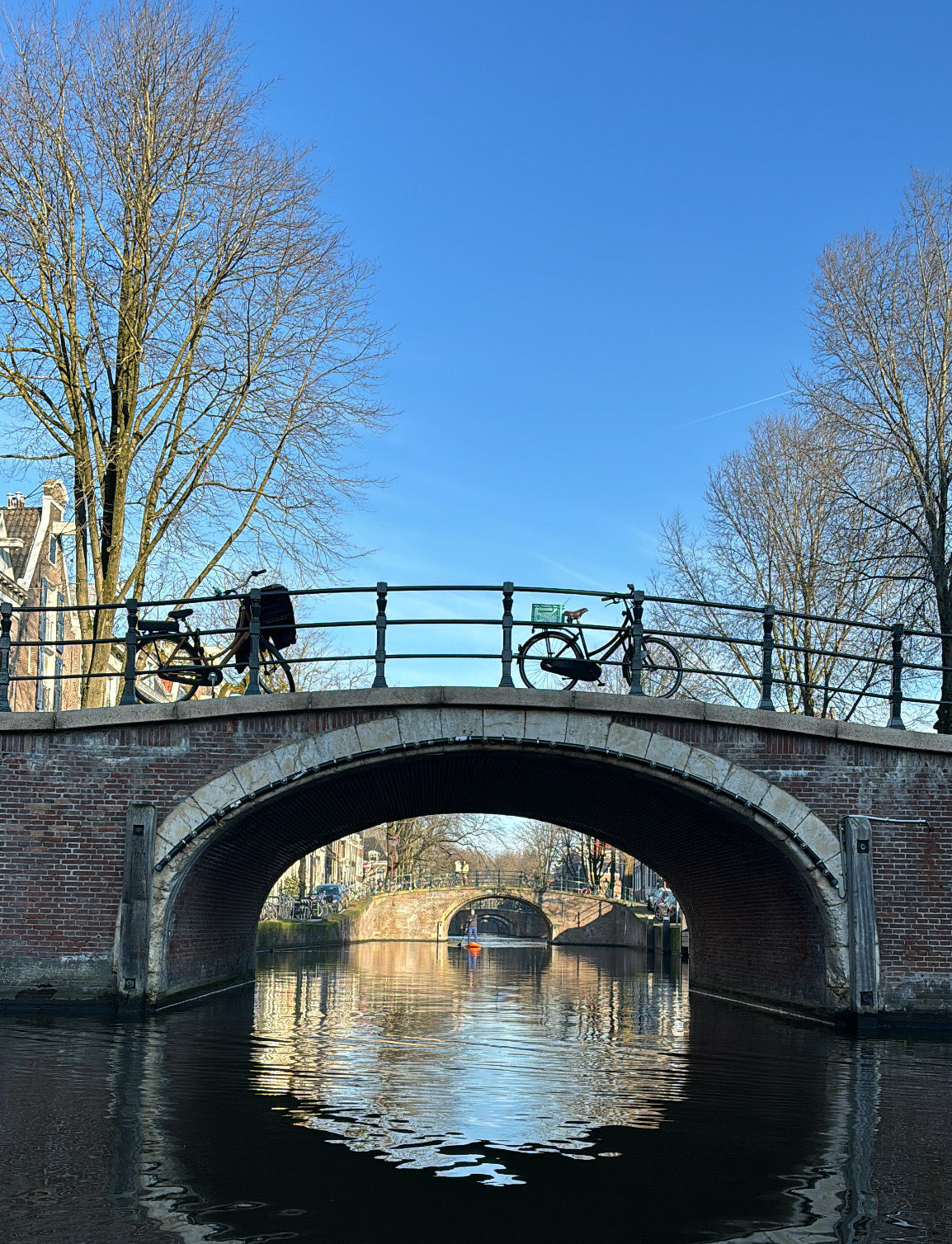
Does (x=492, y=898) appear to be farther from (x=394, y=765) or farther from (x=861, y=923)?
(x=861, y=923)

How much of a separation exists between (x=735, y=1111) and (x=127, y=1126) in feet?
12.4

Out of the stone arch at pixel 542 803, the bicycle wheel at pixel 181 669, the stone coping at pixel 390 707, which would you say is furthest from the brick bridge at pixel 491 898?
the stone coping at pixel 390 707

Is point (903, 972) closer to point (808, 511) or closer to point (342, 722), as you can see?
point (342, 722)

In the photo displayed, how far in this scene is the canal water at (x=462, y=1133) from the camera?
5.30 metres

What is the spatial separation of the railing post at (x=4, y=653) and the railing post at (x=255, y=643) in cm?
244

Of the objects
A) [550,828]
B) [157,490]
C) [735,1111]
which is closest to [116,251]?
[157,490]

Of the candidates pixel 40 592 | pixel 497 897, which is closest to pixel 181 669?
pixel 40 592

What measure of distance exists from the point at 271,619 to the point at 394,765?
213 cm

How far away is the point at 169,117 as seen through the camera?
1689 cm

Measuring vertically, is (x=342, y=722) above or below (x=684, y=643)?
below

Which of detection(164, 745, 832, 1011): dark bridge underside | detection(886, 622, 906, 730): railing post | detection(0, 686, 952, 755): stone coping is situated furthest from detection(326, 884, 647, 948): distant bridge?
detection(0, 686, 952, 755): stone coping

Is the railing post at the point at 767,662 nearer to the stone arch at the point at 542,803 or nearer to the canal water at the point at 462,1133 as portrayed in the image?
the stone arch at the point at 542,803

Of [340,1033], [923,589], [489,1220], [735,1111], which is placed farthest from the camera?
[923,589]

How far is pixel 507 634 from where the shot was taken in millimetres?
13203
